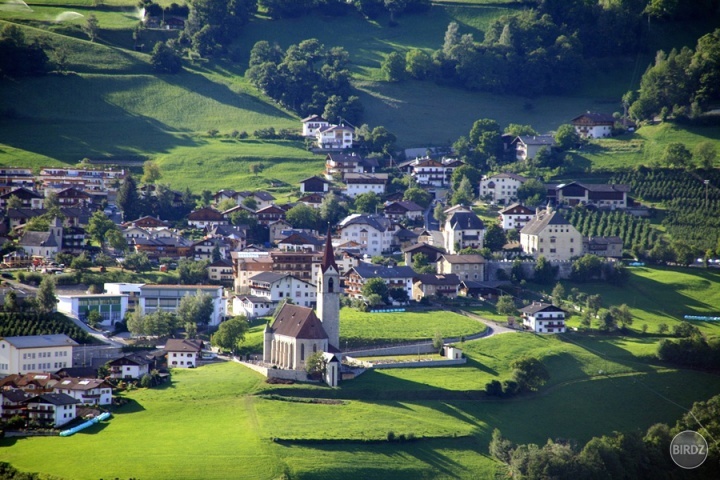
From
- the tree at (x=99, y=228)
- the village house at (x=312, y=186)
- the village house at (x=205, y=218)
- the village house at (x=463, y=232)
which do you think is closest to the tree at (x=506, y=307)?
the village house at (x=463, y=232)

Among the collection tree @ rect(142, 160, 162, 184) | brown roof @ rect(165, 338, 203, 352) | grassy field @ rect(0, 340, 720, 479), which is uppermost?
tree @ rect(142, 160, 162, 184)

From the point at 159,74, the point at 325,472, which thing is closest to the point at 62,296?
the point at 325,472

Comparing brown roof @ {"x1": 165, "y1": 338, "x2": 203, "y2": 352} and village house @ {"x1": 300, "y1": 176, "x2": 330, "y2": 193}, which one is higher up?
village house @ {"x1": 300, "y1": 176, "x2": 330, "y2": 193}

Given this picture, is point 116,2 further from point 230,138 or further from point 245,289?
point 245,289

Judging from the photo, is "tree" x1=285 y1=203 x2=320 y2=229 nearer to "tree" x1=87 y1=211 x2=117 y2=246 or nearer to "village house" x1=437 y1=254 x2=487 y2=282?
"tree" x1=87 y1=211 x2=117 y2=246

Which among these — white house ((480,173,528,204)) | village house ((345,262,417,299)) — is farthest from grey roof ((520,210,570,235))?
village house ((345,262,417,299))

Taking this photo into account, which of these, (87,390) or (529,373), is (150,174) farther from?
(529,373)
